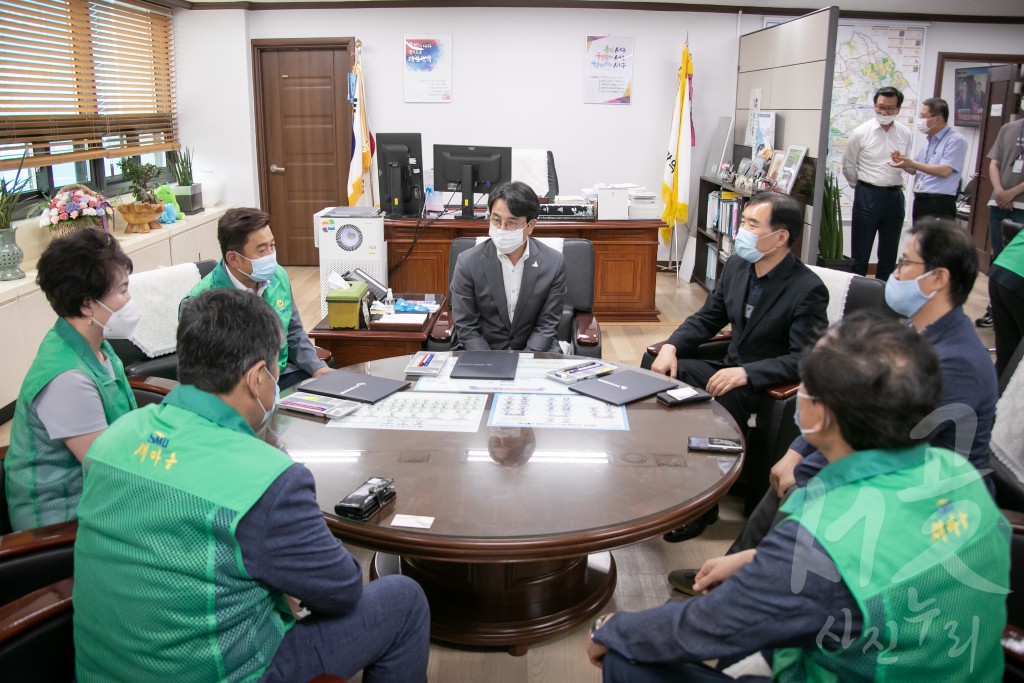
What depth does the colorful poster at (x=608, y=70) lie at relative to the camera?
7363 mm

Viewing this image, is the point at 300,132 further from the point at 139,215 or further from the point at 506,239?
the point at 506,239

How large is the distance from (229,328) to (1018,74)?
7398 millimetres

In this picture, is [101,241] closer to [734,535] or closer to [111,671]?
[111,671]

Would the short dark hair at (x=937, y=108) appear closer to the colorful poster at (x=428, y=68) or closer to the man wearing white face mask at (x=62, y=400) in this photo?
the colorful poster at (x=428, y=68)

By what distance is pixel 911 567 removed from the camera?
1.19 m

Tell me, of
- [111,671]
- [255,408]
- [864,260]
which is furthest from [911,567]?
[864,260]

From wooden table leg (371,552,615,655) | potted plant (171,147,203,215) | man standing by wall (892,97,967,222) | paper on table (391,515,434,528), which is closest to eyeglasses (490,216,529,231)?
wooden table leg (371,552,615,655)

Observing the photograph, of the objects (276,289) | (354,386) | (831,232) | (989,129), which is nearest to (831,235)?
(831,232)

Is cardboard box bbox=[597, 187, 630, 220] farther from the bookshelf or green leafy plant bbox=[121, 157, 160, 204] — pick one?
green leafy plant bbox=[121, 157, 160, 204]

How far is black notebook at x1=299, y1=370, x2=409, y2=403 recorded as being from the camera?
256 centimetres

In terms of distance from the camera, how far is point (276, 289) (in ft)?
10.3

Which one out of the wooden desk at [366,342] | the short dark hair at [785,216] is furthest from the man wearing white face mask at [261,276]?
the short dark hair at [785,216]

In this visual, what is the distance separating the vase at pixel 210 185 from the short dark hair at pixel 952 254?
6.43 m

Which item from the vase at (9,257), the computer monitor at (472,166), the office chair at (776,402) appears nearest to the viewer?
the office chair at (776,402)
